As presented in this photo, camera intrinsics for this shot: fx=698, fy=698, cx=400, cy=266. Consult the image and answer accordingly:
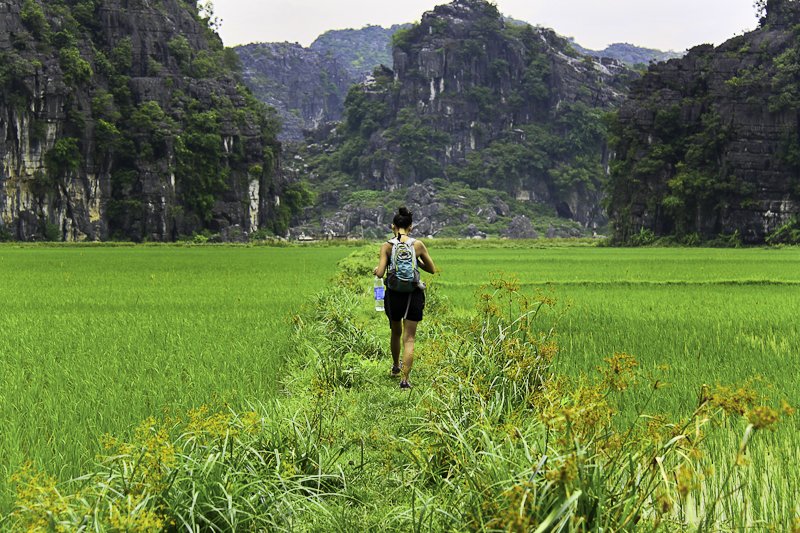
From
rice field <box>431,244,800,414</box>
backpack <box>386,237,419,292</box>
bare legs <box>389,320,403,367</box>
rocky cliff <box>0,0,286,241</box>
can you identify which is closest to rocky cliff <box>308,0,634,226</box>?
rocky cliff <box>0,0,286,241</box>

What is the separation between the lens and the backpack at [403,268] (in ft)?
20.2

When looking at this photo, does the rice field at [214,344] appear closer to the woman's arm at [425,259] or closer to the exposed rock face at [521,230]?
the woman's arm at [425,259]

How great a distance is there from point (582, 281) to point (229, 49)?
90.8 meters

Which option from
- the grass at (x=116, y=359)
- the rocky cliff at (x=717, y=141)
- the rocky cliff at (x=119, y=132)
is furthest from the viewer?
the rocky cliff at (x=119, y=132)

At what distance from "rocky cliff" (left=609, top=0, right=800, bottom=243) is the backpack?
6193 cm

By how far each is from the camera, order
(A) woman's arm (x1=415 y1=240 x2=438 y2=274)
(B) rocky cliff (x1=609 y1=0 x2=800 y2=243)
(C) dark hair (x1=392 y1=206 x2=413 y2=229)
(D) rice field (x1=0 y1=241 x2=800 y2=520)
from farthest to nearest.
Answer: (B) rocky cliff (x1=609 y1=0 x2=800 y2=243) → (A) woman's arm (x1=415 y1=240 x2=438 y2=274) → (C) dark hair (x1=392 y1=206 x2=413 y2=229) → (D) rice field (x1=0 y1=241 x2=800 y2=520)

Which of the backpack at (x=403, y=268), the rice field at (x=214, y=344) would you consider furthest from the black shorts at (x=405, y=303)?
the rice field at (x=214, y=344)

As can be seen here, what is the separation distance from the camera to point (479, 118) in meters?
146

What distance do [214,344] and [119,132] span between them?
219 ft

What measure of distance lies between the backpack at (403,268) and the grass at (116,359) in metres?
1.43

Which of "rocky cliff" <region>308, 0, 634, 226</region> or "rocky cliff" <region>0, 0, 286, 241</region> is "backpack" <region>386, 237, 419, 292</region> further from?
"rocky cliff" <region>308, 0, 634, 226</region>

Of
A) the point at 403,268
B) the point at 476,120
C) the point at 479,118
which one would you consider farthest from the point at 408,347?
the point at 479,118

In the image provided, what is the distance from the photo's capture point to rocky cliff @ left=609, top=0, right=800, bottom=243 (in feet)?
199

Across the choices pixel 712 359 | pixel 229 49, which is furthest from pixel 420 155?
pixel 712 359
